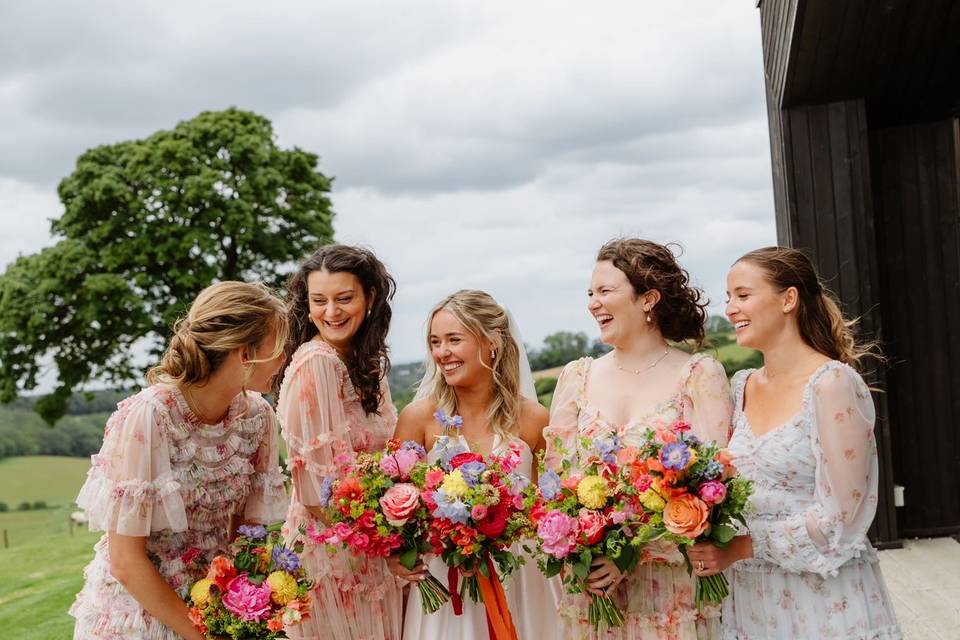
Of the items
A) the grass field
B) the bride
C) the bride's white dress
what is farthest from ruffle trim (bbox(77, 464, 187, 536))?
the grass field

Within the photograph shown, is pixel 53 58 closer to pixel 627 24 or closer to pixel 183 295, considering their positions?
pixel 183 295

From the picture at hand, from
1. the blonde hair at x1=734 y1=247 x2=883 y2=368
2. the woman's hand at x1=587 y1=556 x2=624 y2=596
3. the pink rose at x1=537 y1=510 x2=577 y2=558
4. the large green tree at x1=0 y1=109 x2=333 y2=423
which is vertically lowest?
the woman's hand at x1=587 y1=556 x2=624 y2=596

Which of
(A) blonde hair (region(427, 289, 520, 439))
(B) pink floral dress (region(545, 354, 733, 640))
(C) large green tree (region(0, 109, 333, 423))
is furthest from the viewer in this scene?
(C) large green tree (region(0, 109, 333, 423))

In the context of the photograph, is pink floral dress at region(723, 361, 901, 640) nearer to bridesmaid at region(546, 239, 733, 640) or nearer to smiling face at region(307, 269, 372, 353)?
bridesmaid at region(546, 239, 733, 640)

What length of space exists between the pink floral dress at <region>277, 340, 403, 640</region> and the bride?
0.14m

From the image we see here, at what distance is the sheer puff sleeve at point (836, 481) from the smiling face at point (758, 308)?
0.28 m

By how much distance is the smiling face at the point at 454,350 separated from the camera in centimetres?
399

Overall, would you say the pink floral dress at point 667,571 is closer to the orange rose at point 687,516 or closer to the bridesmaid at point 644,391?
the bridesmaid at point 644,391

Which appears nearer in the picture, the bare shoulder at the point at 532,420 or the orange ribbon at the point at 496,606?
the orange ribbon at the point at 496,606

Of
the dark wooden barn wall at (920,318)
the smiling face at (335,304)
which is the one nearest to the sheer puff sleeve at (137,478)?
the smiling face at (335,304)

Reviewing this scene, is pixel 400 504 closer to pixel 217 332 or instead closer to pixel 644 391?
pixel 217 332

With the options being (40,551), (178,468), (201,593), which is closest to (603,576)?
(201,593)

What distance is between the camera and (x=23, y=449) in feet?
82.8

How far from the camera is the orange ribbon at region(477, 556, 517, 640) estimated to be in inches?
141
